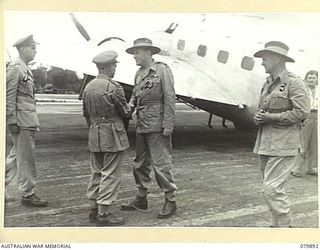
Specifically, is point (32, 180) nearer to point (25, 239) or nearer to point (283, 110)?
point (25, 239)

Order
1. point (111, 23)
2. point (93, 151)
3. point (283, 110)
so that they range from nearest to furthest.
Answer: point (283, 110) < point (93, 151) < point (111, 23)

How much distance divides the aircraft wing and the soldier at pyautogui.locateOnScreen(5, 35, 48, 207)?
5.16ft

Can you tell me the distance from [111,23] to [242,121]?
160cm

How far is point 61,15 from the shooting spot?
2826 mm

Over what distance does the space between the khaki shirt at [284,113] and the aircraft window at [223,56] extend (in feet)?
5.11

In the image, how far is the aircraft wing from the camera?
4.01 meters

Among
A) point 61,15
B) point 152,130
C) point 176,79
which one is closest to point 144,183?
point 152,130

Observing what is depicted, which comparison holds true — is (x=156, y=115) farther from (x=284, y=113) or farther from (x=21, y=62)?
(x=21, y=62)

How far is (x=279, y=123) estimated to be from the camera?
7.72 feet

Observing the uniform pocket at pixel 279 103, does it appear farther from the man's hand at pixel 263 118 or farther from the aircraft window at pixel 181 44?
the aircraft window at pixel 181 44

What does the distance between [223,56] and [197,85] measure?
1.21 feet

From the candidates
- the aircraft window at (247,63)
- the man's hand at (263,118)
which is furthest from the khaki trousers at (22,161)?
the aircraft window at (247,63)

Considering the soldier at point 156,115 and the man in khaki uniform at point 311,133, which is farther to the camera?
the man in khaki uniform at point 311,133

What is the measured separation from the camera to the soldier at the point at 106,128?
2.51 meters
